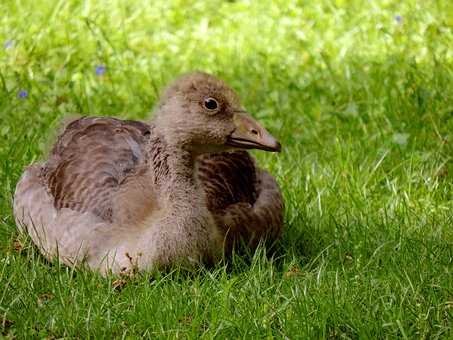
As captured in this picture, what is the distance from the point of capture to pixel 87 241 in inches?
221

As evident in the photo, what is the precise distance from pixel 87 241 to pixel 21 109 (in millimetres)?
2483

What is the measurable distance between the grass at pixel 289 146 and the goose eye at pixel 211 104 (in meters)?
0.72

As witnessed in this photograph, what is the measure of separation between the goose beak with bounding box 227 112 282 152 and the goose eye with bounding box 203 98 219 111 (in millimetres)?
100

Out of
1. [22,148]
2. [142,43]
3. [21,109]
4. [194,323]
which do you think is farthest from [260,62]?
[194,323]

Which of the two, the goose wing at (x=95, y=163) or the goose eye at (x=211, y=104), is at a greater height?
the goose eye at (x=211, y=104)

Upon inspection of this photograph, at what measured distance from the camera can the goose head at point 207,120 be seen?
5.53 metres

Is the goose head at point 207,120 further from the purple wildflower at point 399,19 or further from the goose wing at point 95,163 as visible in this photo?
the purple wildflower at point 399,19

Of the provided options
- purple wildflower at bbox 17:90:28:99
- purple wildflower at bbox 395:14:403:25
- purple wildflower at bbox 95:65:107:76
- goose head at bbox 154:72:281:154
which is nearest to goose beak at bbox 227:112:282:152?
goose head at bbox 154:72:281:154

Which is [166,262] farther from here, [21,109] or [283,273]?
[21,109]

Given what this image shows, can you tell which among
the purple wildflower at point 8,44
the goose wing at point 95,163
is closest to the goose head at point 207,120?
the goose wing at point 95,163

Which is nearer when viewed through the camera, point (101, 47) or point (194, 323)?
→ point (194, 323)

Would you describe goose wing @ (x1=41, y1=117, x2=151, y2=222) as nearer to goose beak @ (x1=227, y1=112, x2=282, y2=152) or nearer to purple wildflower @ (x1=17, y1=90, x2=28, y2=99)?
goose beak @ (x1=227, y1=112, x2=282, y2=152)

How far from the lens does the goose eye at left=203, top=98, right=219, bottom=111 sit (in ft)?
18.3

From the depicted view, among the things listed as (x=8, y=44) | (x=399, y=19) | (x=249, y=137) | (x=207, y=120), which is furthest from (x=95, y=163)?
(x=399, y=19)
